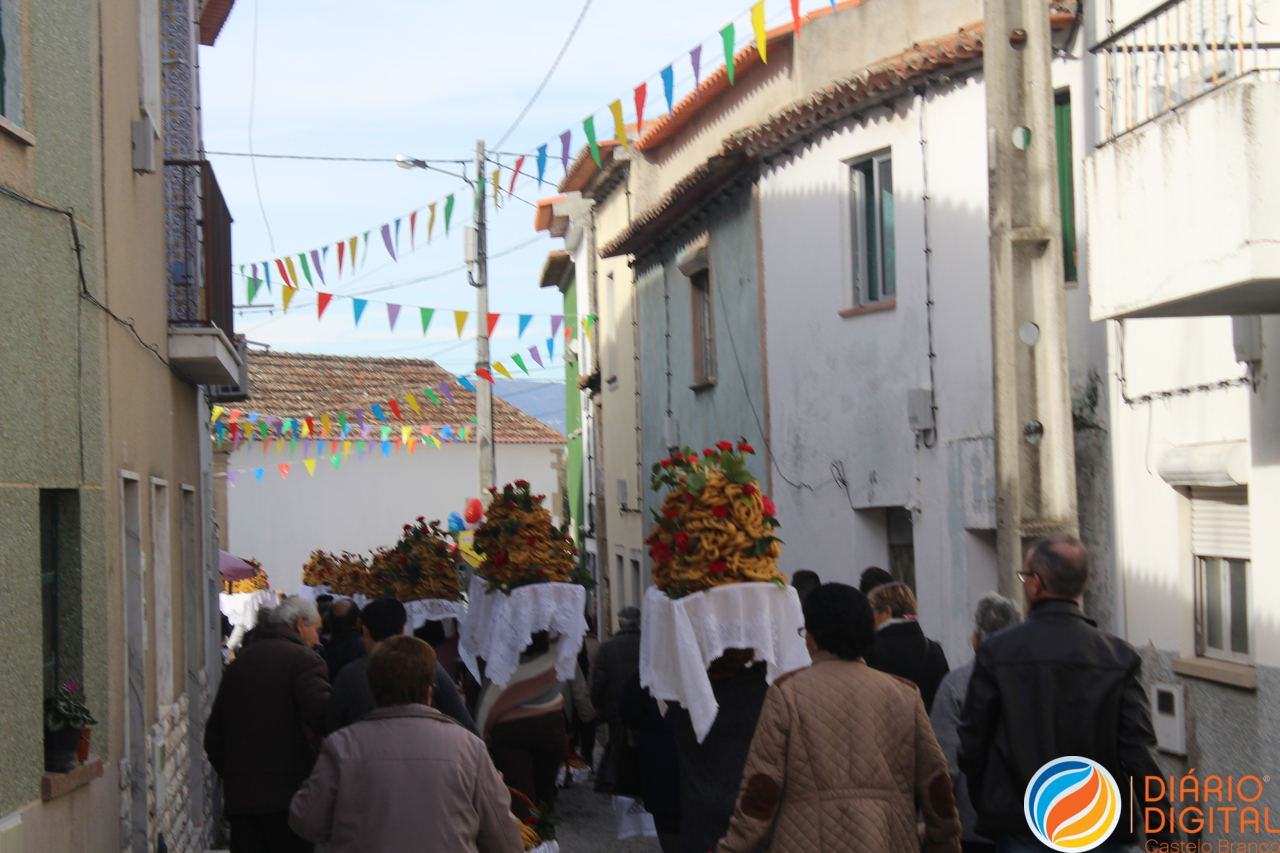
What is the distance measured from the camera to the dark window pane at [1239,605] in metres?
8.46

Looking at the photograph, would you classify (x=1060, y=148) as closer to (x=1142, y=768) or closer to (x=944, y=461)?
(x=944, y=461)

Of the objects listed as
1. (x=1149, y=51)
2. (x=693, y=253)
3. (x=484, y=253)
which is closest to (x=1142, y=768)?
(x=1149, y=51)

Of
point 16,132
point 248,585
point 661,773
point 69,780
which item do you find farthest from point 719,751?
point 248,585

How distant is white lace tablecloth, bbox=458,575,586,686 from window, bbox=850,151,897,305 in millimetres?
4806

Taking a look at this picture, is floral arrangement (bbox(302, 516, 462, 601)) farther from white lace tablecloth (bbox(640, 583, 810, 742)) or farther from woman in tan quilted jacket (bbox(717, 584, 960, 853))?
woman in tan quilted jacket (bbox(717, 584, 960, 853))

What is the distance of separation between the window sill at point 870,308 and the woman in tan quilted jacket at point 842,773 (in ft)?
28.6

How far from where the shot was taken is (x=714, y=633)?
7.07m

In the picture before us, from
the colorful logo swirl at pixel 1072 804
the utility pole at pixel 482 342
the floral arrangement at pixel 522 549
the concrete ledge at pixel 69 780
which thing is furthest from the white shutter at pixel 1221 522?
the utility pole at pixel 482 342

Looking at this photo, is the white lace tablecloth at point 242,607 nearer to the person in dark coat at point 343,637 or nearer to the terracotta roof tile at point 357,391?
the terracotta roof tile at point 357,391

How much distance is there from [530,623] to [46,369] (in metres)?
4.87

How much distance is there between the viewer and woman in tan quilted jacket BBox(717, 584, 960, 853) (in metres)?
4.68

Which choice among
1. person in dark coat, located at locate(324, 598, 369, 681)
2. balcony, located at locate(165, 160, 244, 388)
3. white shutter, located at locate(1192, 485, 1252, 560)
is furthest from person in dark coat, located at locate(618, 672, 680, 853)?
balcony, located at locate(165, 160, 244, 388)

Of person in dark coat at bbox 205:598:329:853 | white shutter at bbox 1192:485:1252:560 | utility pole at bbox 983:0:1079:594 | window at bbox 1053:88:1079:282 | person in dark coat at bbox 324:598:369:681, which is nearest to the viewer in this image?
person in dark coat at bbox 205:598:329:853

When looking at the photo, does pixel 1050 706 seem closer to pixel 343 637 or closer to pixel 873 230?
pixel 343 637
